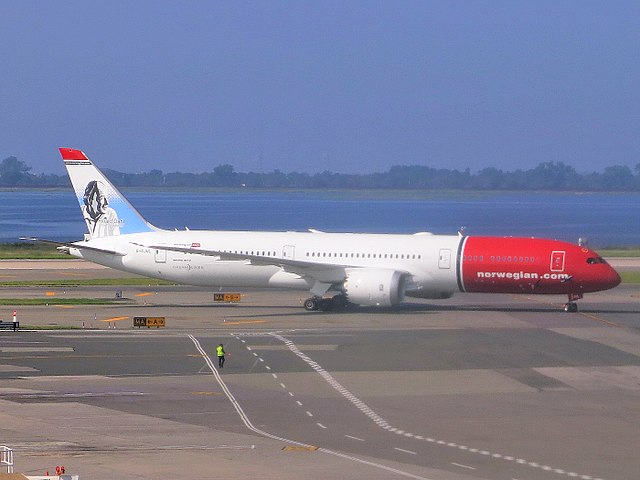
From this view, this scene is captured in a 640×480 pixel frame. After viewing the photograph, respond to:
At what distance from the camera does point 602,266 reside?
59219 mm

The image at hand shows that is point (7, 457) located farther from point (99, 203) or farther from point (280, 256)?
point (99, 203)

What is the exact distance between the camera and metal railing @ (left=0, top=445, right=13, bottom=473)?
83.3 ft

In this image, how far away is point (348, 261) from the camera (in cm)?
6122

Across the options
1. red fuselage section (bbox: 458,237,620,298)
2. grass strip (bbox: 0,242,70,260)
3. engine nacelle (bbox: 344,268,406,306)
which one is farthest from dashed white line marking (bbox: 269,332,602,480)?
grass strip (bbox: 0,242,70,260)

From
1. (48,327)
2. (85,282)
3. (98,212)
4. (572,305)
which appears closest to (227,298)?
(98,212)

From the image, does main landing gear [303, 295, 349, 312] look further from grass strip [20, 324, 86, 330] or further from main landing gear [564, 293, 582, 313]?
grass strip [20, 324, 86, 330]

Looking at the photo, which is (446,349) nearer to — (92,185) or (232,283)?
(232,283)

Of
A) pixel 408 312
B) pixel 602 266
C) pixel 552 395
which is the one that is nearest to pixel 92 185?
pixel 408 312

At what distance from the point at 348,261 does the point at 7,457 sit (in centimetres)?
3568

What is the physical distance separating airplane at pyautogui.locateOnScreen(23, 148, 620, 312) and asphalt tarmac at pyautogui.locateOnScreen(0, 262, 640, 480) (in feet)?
5.06

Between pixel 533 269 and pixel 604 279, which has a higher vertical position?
pixel 533 269

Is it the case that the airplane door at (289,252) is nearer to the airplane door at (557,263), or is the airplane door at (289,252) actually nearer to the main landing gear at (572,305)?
the airplane door at (557,263)

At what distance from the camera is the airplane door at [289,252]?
204 ft

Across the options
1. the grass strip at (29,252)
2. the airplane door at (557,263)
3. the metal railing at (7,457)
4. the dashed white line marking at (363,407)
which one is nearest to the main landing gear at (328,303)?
the dashed white line marking at (363,407)
